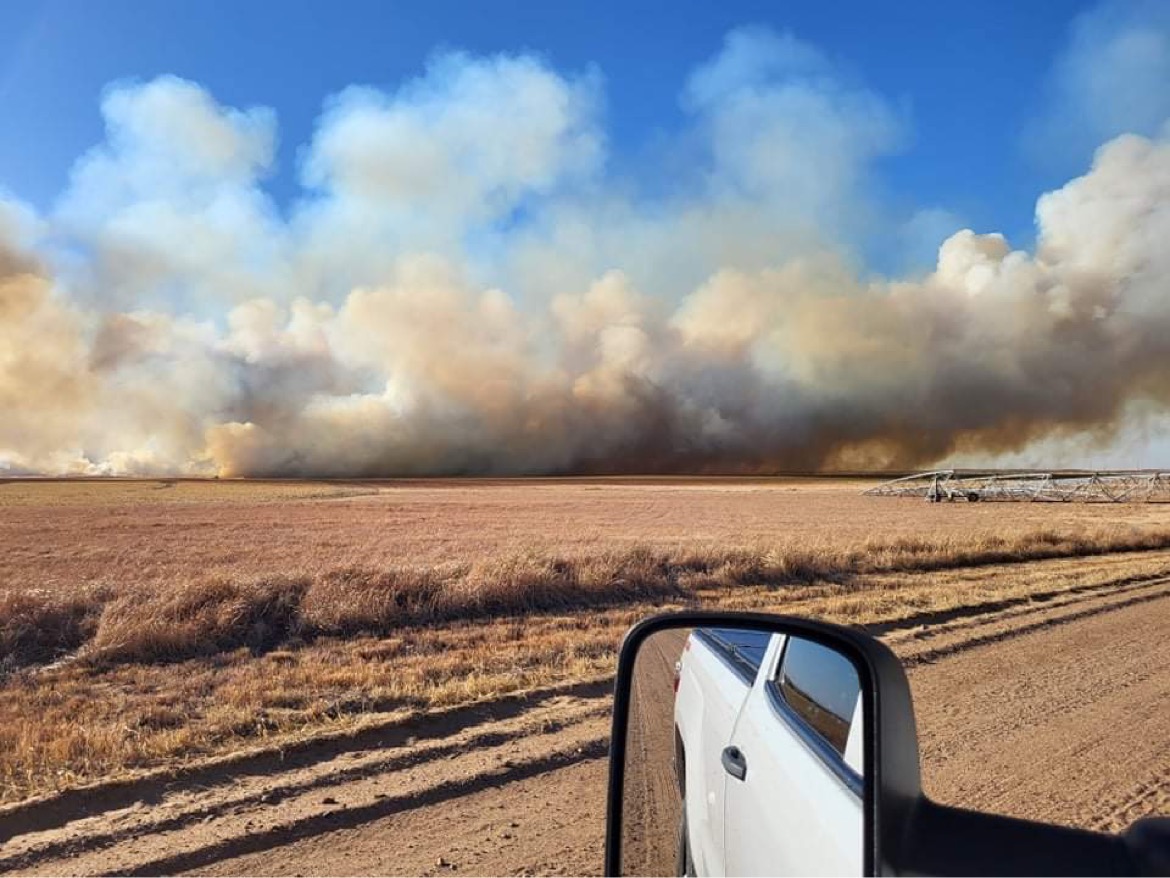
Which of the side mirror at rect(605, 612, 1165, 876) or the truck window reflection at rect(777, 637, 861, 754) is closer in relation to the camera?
the side mirror at rect(605, 612, 1165, 876)

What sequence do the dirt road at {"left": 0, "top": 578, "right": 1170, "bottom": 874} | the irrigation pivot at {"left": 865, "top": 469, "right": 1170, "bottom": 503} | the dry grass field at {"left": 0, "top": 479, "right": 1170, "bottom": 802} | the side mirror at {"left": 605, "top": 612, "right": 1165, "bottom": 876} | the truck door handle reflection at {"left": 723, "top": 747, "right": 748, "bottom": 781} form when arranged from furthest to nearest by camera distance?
the irrigation pivot at {"left": 865, "top": 469, "right": 1170, "bottom": 503}
the dry grass field at {"left": 0, "top": 479, "right": 1170, "bottom": 802}
the dirt road at {"left": 0, "top": 578, "right": 1170, "bottom": 874}
the truck door handle reflection at {"left": 723, "top": 747, "right": 748, "bottom": 781}
the side mirror at {"left": 605, "top": 612, "right": 1165, "bottom": 876}

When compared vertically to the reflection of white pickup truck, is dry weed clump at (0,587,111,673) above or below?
below

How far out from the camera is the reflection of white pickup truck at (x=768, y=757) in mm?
2168

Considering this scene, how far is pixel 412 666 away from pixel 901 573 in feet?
41.5

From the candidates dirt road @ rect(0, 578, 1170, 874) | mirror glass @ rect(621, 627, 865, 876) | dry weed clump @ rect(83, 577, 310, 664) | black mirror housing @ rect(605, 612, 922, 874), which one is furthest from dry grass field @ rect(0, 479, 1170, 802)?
black mirror housing @ rect(605, 612, 922, 874)

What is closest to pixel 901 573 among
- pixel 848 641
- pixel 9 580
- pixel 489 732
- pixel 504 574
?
pixel 504 574

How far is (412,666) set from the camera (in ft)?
29.9

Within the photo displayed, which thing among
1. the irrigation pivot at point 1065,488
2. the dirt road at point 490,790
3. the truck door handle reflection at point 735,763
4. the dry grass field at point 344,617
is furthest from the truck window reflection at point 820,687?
the irrigation pivot at point 1065,488

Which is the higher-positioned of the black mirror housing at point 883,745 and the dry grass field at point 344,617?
the black mirror housing at point 883,745

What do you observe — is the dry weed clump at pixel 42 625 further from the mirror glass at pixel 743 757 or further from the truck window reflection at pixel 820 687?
the truck window reflection at pixel 820 687

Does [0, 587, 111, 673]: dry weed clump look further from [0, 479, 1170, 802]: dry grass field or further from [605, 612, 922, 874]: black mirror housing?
[605, 612, 922, 874]: black mirror housing

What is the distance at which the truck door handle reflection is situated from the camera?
281cm

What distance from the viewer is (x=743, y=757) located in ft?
9.36

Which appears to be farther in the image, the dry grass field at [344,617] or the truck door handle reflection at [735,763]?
the dry grass field at [344,617]
